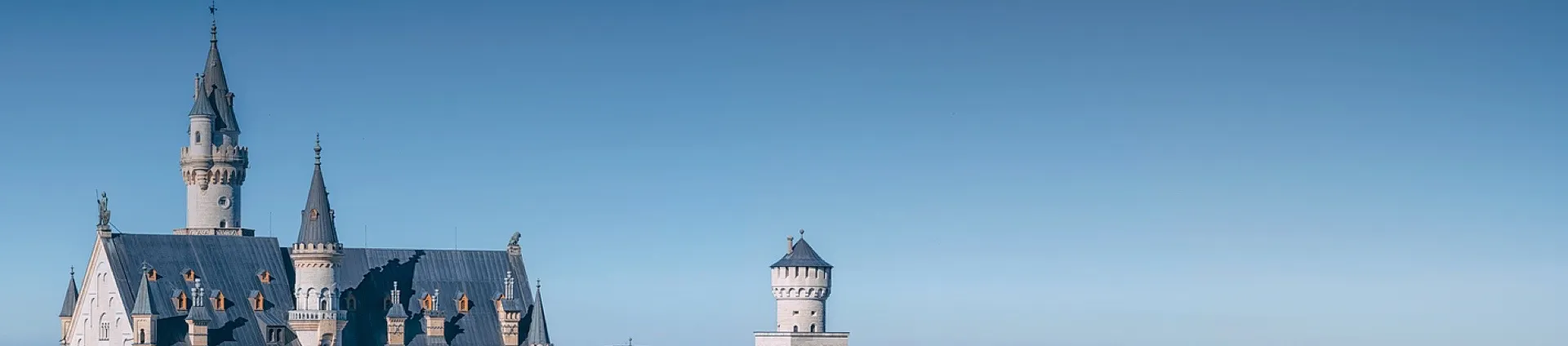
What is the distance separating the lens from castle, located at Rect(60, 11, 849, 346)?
493ft

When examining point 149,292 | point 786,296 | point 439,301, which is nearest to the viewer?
point 149,292

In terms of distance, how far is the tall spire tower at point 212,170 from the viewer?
161500 millimetres

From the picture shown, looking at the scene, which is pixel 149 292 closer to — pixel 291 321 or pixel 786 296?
pixel 291 321

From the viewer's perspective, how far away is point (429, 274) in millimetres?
160750

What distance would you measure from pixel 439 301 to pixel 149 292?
1647cm

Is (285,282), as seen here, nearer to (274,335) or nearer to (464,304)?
(274,335)

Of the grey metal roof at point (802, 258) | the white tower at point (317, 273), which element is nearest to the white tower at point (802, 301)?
the grey metal roof at point (802, 258)

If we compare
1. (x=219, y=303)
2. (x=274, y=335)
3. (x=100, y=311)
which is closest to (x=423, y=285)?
(x=274, y=335)

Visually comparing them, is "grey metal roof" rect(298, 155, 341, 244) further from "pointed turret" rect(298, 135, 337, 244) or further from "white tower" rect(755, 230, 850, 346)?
"white tower" rect(755, 230, 850, 346)

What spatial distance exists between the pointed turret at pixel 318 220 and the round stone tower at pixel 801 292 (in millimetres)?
28461

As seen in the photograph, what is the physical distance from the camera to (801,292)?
560 feet

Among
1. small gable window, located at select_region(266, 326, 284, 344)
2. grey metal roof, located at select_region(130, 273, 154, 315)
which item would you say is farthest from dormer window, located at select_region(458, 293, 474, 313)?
grey metal roof, located at select_region(130, 273, 154, 315)

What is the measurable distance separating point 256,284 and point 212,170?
10.2 m

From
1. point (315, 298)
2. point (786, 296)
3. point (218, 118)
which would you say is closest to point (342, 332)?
point (315, 298)
